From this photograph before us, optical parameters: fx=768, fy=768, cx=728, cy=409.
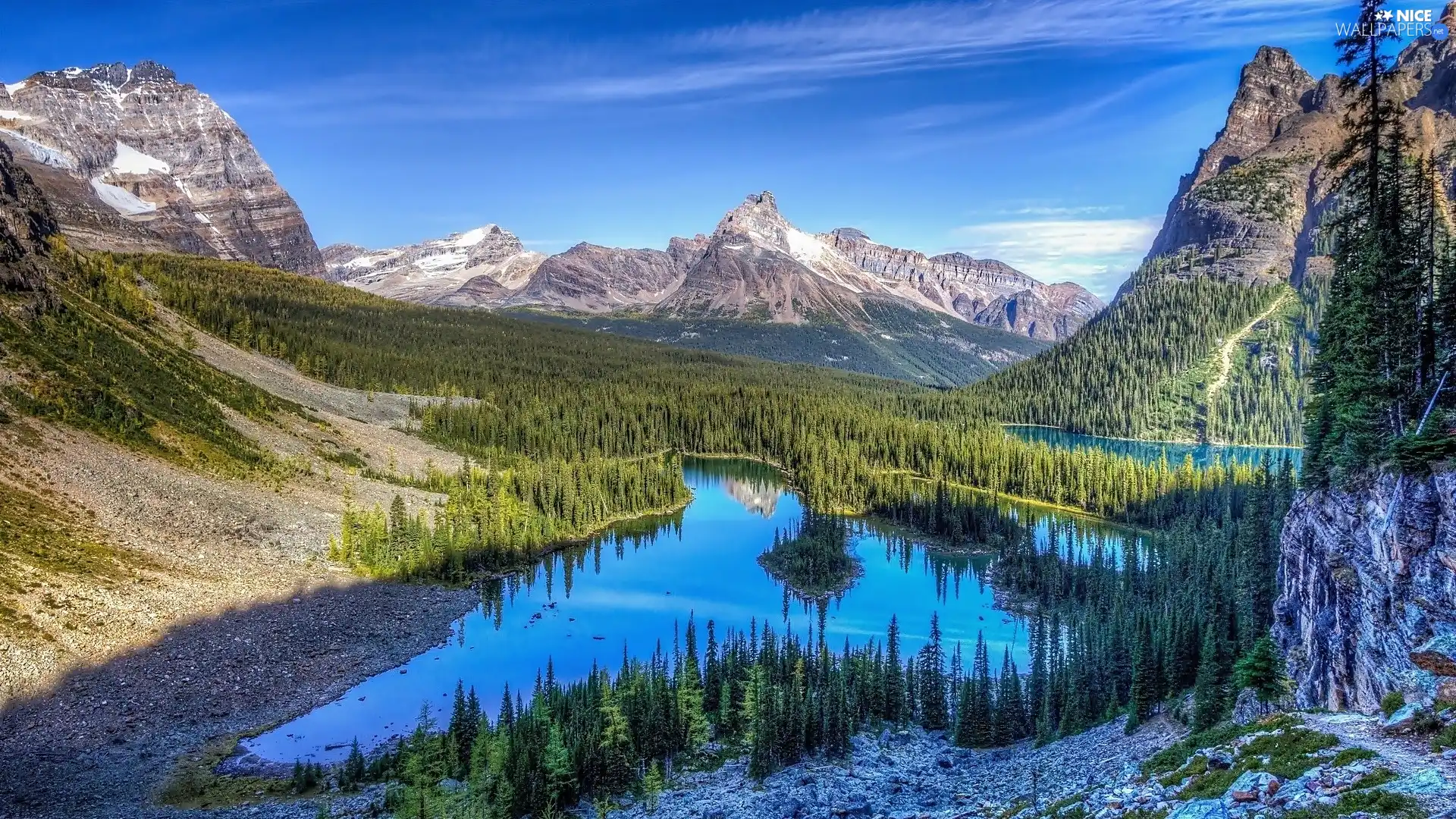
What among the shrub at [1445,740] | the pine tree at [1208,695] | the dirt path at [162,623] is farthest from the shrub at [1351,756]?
the dirt path at [162,623]

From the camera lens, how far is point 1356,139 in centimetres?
3212

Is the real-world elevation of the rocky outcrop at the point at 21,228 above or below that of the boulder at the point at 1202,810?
above

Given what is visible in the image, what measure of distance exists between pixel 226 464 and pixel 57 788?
5022cm

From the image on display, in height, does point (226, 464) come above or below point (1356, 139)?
below

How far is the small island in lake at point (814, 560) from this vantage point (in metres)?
82.4

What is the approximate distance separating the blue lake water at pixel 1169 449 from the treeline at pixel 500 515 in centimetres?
8294

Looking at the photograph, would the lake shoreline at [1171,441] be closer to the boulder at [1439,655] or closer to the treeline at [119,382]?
the treeline at [119,382]

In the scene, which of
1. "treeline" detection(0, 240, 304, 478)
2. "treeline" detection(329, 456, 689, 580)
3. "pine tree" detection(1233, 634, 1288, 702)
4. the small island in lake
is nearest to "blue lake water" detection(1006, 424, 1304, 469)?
the small island in lake

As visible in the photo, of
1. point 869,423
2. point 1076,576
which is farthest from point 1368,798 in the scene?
point 869,423

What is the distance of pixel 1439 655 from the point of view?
21.1 metres

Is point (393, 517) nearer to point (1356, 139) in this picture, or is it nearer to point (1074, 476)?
point (1356, 139)

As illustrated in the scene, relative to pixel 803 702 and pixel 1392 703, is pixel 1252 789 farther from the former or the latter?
pixel 803 702

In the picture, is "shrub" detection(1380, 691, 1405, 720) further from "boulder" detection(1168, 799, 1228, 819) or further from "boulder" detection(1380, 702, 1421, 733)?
"boulder" detection(1168, 799, 1228, 819)

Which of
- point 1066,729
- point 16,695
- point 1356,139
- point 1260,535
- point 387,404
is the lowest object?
point 1066,729
